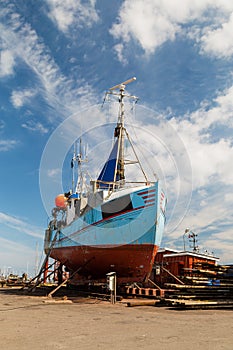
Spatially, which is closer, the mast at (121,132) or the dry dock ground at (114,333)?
the dry dock ground at (114,333)

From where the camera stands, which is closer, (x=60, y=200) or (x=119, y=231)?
(x=119, y=231)

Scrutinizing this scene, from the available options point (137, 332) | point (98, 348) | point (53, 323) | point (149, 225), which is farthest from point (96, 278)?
point (98, 348)

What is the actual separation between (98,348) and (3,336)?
→ 271 centimetres

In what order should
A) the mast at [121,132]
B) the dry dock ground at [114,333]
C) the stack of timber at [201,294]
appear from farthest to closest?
the mast at [121,132]
the stack of timber at [201,294]
the dry dock ground at [114,333]

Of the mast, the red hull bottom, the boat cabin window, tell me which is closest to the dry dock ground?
the red hull bottom

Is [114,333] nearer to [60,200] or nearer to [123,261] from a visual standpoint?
[123,261]

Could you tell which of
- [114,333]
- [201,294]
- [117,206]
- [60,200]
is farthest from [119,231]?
[60,200]

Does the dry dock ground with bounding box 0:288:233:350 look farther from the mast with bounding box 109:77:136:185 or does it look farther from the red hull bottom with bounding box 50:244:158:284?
the mast with bounding box 109:77:136:185

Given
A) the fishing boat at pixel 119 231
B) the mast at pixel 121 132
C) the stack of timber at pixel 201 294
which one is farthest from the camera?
the mast at pixel 121 132

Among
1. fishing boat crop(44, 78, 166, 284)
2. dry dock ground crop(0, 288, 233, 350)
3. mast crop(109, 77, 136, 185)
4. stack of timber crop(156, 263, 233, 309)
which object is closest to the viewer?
dry dock ground crop(0, 288, 233, 350)

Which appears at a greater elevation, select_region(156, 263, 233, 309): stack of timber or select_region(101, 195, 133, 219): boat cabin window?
select_region(101, 195, 133, 219): boat cabin window

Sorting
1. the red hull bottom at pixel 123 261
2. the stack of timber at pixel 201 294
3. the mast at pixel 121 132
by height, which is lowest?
the stack of timber at pixel 201 294

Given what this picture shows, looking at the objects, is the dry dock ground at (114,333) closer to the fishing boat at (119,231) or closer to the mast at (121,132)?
the fishing boat at (119,231)

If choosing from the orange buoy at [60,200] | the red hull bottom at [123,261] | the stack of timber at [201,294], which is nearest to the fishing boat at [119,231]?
the red hull bottom at [123,261]
